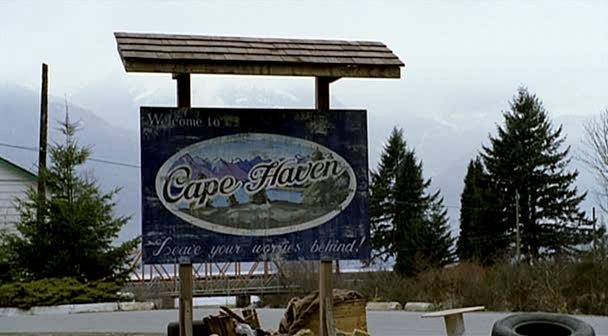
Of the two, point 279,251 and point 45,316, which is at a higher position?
point 279,251

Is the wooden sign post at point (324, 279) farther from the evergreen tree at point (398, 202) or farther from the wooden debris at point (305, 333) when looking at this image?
the evergreen tree at point (398, 202)

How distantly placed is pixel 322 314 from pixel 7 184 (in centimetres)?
2725

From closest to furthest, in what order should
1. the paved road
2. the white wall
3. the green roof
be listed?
the paved road
the white wall
the green roof

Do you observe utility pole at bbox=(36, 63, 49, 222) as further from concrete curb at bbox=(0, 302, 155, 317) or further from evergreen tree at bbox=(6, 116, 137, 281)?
concrete curb at bbox=(0, 302, 155, 317)

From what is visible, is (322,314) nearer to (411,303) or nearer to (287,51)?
(287,51)

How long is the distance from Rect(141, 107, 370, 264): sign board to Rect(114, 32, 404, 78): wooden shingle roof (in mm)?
437

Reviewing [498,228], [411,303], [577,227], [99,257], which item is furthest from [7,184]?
[577,227]

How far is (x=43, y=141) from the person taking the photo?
29.3 meters

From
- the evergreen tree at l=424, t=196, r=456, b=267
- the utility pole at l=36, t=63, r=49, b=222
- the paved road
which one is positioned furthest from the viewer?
the evergreen tree at l=424, t=196, r=456, b=267

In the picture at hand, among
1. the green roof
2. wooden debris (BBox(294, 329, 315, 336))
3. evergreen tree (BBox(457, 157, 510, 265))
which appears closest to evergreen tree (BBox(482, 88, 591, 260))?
evergreen tree (BBox(457, 157, 510, 265))

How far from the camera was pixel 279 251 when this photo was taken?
32.3ft

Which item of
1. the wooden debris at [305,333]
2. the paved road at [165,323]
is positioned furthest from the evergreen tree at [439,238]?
the wooden debris at [305,333]

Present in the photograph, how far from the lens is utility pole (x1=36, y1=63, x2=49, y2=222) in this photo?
27.2m

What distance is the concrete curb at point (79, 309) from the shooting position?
934 inches
